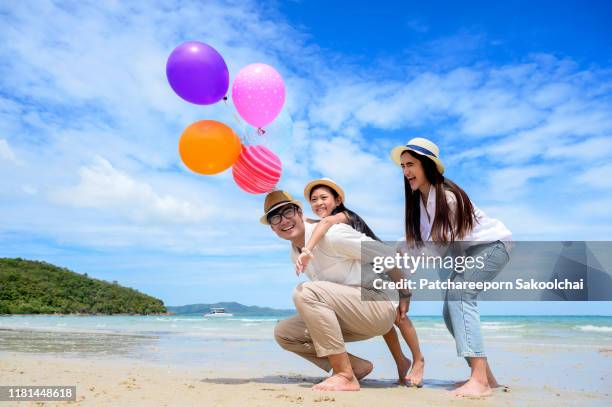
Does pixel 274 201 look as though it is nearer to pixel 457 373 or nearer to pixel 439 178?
pixel 439 178

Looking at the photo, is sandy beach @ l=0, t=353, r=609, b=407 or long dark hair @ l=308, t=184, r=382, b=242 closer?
sandy beach @ l=0, t=353, r=609, b=407

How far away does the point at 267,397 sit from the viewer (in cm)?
312

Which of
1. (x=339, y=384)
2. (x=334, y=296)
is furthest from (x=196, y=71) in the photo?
(x=339, y=384)

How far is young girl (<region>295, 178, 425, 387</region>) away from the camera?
3.69m

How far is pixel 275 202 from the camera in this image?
3738 mm

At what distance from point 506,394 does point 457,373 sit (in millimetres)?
1406

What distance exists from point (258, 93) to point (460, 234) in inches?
73.1

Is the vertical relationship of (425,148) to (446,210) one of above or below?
above

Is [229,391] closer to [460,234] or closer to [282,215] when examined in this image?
[282,215]

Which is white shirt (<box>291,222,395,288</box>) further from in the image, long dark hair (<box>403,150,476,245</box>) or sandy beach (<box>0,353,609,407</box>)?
sandy beach (<box>0,353,609,407</box>)

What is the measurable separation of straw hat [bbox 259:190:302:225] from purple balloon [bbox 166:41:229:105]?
96 cm

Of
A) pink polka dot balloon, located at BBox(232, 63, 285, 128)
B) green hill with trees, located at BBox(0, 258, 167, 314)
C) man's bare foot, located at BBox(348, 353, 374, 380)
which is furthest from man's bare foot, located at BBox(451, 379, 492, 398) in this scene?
green hill with trees, located at BBox(0, 258, 167, 314)

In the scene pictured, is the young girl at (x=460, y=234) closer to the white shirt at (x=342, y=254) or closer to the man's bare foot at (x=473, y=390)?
the man's bare foot at (x=473, y=390)

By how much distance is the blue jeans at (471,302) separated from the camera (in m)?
3.30
